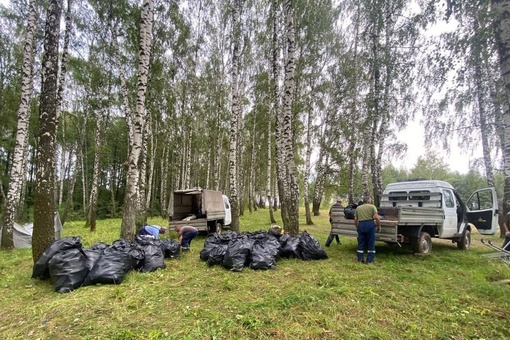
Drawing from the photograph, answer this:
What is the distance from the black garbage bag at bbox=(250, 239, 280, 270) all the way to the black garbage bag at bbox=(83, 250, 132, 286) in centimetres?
249

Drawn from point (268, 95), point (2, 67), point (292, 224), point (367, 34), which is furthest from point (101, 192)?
point (367, 34)

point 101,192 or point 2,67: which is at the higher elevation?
point 2,67

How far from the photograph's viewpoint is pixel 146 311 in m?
3.42

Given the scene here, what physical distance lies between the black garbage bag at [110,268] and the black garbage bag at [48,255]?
54 cm

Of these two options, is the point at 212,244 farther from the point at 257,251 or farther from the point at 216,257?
the point at 257,251

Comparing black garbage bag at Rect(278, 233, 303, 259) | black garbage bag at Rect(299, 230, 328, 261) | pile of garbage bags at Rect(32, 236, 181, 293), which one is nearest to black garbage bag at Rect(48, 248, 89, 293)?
pile of garbage bags at Rect(32, 236, 181, 293)

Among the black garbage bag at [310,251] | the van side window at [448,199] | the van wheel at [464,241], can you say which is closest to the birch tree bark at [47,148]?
the black garbage bag at [310,251]

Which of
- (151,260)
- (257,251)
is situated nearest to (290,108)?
(257,251)

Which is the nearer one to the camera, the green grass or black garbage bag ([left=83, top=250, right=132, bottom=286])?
the green grass

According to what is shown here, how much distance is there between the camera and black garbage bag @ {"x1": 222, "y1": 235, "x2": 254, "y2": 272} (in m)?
5.27

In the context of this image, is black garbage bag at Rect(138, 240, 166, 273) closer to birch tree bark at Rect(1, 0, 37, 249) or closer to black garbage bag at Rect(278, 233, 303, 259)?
black garbage bag at Rect(278, 233, 303, 259)

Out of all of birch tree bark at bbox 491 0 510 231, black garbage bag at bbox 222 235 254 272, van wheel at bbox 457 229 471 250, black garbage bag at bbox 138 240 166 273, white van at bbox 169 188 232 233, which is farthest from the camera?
white van at bbox 169 188 232 233

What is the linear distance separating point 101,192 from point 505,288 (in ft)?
A: 119

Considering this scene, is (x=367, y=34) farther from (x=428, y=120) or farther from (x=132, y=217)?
(x=132, y=217)
